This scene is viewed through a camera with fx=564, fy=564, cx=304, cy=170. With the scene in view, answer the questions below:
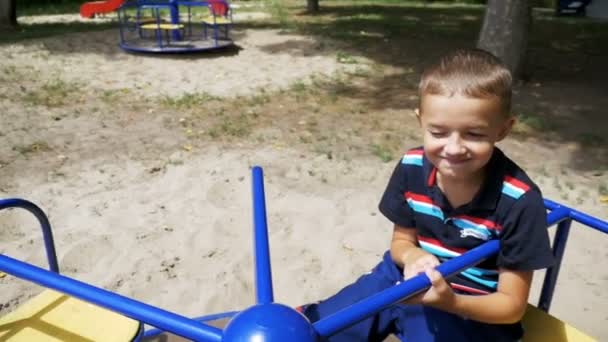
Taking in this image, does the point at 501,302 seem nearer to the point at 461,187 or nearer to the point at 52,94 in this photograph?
the point at 461,187

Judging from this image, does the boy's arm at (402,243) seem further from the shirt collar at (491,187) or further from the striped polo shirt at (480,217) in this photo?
the shirt collar at (491,187)

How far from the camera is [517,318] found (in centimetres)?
119

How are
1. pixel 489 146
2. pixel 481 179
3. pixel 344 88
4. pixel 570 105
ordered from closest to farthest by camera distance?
pixel 489 146, pixel 481 179, pixel 570 105, pixel 344 88

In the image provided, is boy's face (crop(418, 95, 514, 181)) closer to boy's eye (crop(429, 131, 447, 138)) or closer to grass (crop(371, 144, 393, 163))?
boy's eye (crop(429, 131, 447, 138))

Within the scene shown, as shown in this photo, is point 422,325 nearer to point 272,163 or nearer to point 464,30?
point 272,163

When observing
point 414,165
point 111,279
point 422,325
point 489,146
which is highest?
point 489,146

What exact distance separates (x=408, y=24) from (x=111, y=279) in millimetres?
9323

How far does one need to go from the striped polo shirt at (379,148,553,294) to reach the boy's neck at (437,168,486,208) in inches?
0.5

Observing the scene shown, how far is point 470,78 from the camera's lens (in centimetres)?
109

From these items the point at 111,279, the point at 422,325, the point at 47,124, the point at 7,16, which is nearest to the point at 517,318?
the point at 422,325

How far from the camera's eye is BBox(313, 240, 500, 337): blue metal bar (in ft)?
2.72

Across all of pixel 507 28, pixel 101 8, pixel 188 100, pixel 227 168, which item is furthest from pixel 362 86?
pixel 101 8

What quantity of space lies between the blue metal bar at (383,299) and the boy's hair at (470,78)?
31 cm

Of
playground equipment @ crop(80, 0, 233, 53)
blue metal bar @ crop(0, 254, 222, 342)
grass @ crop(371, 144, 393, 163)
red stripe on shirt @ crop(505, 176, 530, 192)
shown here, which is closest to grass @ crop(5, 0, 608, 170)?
grass @ crop(371, 144, 393, 163)
